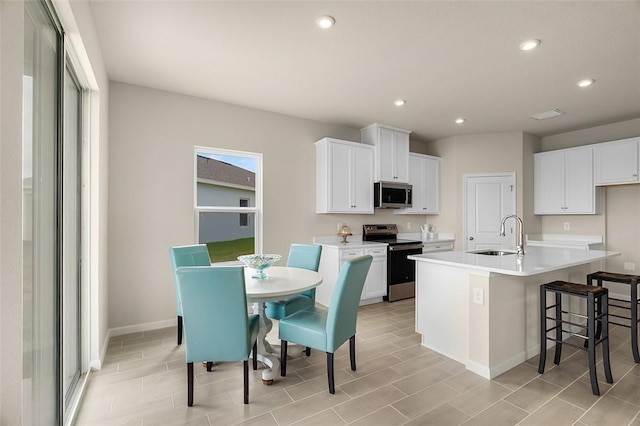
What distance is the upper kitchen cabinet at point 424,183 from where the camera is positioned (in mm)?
5348

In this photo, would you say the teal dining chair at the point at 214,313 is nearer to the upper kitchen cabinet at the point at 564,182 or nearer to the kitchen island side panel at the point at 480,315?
the kitchen island side panel at the point at 480,315

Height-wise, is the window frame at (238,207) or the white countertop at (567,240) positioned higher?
the window frame at (238,207)

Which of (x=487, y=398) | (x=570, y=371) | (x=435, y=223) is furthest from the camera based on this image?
(x=435, y=223)

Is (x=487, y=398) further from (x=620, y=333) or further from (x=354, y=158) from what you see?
(x=354, y=158)

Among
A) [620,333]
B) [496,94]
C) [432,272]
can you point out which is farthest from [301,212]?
[620,333]

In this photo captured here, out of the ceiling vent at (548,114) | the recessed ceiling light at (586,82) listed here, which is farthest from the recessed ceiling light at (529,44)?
the ceiling vent at (548,114)

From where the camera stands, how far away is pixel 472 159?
535cm

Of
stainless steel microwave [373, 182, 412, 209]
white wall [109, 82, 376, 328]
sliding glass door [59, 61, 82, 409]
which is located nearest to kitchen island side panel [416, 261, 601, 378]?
stainless steel microwave [373, 182, 412, 209]

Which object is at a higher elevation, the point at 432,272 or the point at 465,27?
the point at 465,27

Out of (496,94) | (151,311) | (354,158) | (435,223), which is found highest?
(496,94)

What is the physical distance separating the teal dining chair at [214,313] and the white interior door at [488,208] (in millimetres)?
4593

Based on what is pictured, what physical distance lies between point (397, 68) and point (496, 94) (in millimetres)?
1439

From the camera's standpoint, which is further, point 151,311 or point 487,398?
point 151,311

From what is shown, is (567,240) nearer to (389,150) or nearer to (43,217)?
(389,150)
